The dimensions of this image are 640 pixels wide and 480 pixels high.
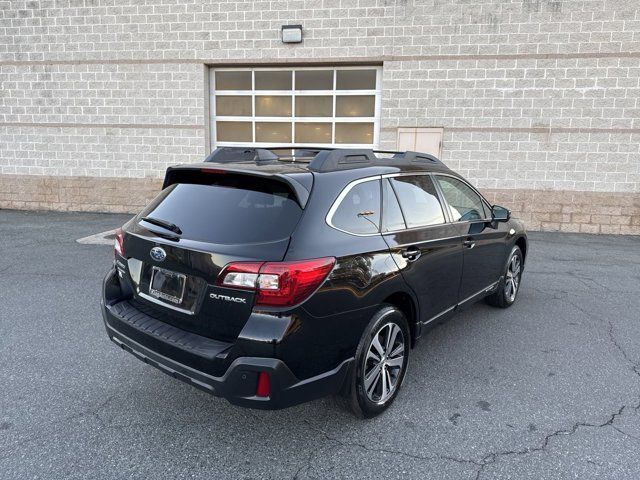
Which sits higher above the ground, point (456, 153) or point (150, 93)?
point (150, 93)

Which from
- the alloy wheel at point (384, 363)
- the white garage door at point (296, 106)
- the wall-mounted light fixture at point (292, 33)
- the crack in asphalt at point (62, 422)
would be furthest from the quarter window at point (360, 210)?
the wall-mounted light fixture at point (292, 33)

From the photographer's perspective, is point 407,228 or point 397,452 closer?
point 397,452

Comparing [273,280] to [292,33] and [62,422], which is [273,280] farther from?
[292,33]

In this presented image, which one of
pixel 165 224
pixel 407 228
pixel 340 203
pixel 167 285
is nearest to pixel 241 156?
pixel 165 224

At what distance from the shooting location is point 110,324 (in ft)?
9.63

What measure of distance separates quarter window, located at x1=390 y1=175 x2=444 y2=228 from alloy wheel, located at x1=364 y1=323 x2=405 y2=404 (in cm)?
80

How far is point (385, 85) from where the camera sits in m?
9.40

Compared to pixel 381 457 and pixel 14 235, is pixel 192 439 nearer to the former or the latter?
pixel 381 457

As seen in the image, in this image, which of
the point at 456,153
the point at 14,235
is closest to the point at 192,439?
the point at 14,235

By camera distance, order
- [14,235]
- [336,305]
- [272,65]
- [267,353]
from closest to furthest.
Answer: [267,353] → [336,305] → [14,235] → [272,65]

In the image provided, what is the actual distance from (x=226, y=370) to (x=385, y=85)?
8372 millimetres

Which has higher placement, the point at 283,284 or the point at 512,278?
the point at 283,284

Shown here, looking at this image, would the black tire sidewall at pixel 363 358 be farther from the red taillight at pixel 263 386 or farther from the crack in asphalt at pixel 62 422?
the crack in asphalt at pixel 62 422

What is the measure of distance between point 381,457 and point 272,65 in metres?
9.16
